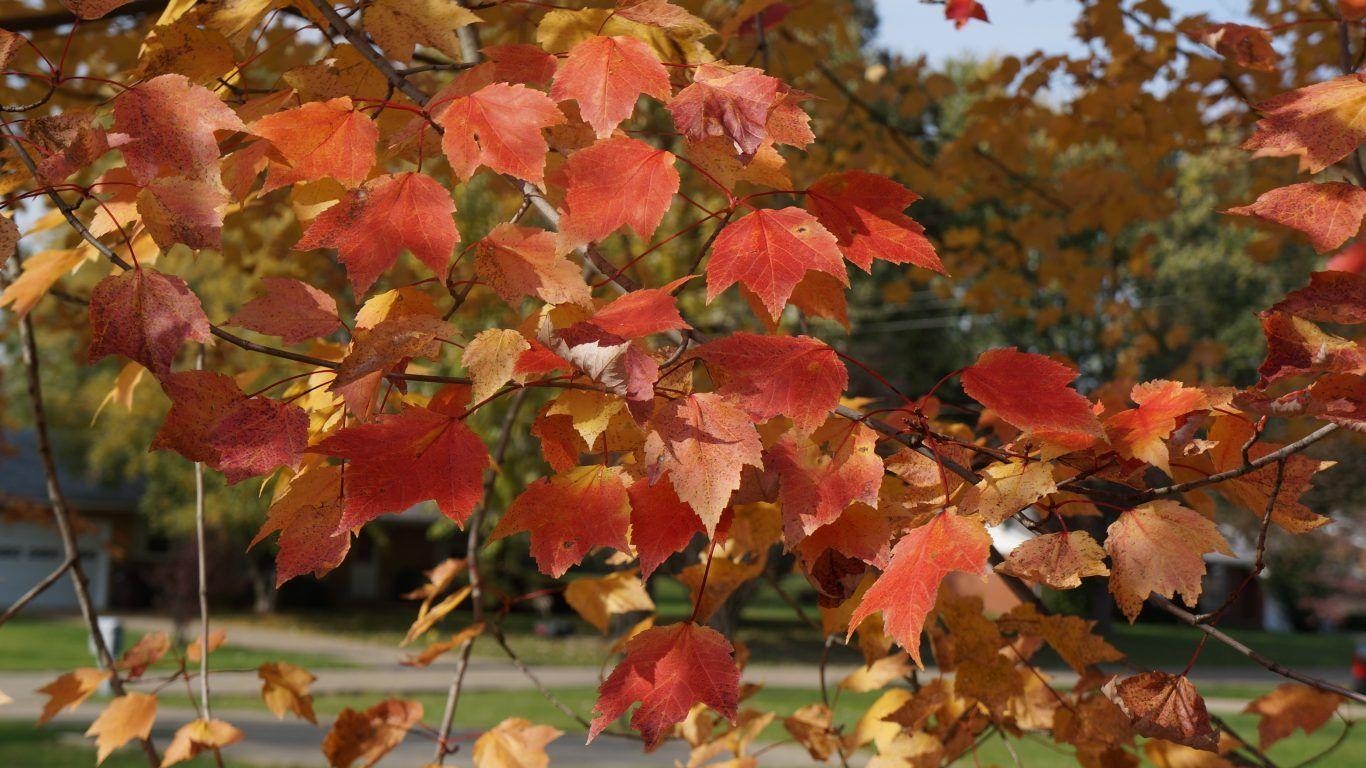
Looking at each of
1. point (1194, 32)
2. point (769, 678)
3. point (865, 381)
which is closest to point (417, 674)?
point (769, 678)

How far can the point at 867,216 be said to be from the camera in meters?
1.28

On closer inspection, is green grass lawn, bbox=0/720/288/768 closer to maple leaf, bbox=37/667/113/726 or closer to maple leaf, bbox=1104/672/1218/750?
maple leaf, bbox=37/667/113/726

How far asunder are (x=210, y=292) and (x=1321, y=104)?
80.6ft

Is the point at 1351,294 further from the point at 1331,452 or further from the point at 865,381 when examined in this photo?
the point at 1331,452

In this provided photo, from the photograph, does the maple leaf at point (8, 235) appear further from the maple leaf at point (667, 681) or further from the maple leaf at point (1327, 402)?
the maple leaf at point (1327, 402)

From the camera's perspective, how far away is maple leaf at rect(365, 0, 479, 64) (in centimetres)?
138

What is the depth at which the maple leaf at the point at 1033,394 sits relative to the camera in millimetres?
1116

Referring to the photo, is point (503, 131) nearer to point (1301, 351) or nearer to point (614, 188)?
A: point (614, 188)

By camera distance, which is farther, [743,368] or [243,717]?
[243,717]

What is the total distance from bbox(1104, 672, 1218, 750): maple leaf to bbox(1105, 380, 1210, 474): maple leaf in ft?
0.74

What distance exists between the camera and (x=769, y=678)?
17.6 m

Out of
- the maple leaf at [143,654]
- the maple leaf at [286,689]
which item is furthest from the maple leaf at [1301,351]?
the maple leaf at [143,654]

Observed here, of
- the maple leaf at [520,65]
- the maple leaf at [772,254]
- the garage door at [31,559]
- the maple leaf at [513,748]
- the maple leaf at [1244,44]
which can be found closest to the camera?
the maple leaf at [772,254]

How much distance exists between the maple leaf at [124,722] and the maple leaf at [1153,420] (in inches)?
67.6
